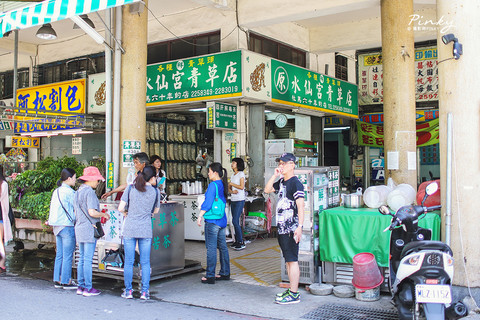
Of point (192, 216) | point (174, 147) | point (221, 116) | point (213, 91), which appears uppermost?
point (213, 91)

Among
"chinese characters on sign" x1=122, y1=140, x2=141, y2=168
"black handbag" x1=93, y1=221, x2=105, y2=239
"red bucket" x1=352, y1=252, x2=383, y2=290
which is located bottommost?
"red bucket" x1=352, y1=252, x2=383, y2=290

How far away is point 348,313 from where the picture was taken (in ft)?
16.8

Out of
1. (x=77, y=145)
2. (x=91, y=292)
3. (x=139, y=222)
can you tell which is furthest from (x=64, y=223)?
(x=77, y=145)

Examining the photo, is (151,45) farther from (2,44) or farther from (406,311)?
(406,311)

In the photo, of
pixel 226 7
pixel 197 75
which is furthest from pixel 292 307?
pixel 226 7

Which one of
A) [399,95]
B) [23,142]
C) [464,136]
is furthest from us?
[23,142]

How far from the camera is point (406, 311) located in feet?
14.8

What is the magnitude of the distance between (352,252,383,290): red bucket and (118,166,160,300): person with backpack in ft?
8.24

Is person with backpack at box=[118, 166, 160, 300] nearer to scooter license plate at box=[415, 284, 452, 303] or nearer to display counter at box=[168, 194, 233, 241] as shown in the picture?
scooter license plate at box=[415, 284, 452, 303]

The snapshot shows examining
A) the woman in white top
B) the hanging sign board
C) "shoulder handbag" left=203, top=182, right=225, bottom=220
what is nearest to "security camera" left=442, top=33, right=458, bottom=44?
"shoulder handbag" left=203, top=182, right=225, bottom=220

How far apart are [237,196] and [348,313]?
4.29 m

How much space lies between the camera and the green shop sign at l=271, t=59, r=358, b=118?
34.9 feet

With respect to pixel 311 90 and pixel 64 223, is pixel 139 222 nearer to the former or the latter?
pixel 64 223

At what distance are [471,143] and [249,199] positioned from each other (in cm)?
548
